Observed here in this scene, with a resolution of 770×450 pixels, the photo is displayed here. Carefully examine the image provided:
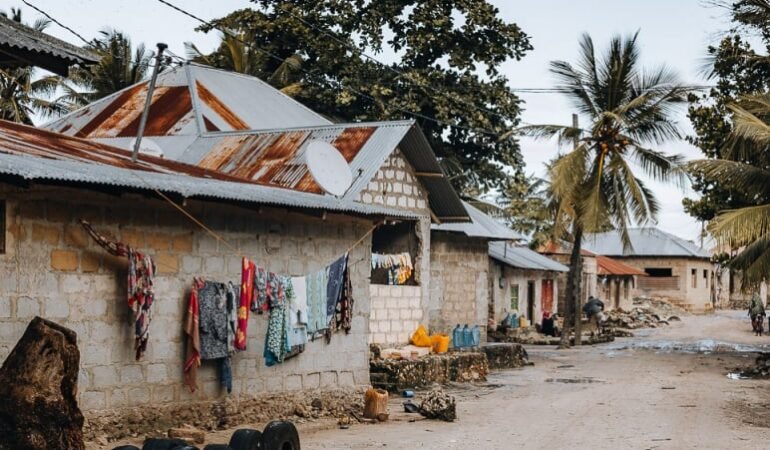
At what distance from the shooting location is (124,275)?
11.1 m

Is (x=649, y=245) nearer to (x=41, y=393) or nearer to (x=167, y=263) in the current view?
(x=167, y=263)

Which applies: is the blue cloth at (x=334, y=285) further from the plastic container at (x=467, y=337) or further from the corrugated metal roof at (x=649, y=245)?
the corrugated metal roof at (x=649, y=245)

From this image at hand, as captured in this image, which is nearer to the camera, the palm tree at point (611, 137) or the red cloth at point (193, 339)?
the red cloth at point (193, 339)

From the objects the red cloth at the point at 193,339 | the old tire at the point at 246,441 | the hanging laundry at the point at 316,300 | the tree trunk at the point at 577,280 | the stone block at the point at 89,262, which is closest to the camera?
the old tire at the point at 246,441

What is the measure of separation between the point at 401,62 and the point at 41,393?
24.7 m

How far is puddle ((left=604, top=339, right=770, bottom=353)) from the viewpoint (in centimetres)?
2988

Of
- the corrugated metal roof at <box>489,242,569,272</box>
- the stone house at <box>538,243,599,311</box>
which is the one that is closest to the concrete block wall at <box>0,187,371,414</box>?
the corrugated metal roof at <box>489,242,569,272</box>

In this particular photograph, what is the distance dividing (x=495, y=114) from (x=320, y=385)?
1870 cm

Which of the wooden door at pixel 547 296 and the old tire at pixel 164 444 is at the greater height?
the wooden door at pixel 547 296

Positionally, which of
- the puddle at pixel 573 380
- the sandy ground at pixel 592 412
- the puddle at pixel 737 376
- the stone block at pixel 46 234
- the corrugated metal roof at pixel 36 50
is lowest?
the sandy ground at pixel 592 412

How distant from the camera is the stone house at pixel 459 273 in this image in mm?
25828

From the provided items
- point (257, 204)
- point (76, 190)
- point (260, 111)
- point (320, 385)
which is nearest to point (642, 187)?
point (260, 111)

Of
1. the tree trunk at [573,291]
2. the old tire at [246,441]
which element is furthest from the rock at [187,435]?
the tree trunk at [573,291]

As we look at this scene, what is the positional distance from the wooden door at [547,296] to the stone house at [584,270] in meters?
2.08
